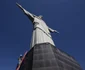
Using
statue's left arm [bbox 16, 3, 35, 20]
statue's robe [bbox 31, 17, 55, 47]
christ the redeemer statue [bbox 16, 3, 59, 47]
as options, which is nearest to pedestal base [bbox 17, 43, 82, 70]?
statue's robe [bbox 31, 17, 55, 47]

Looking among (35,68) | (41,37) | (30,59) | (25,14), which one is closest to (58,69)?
(35,68)

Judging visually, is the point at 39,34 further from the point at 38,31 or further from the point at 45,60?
the point at 45,60

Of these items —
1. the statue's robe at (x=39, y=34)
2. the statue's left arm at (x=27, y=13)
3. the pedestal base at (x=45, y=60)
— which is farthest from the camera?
the statue's left arm at (x=27, y=13)

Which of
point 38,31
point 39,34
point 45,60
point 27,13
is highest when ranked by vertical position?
point 27,13

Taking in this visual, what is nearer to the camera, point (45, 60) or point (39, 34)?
point (45, 60)

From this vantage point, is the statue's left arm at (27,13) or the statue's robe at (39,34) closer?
the statue's robe at (39,34)

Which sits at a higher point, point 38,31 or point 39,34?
point 38,31

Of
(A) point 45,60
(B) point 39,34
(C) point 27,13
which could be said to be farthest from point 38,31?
(A) point 45,60

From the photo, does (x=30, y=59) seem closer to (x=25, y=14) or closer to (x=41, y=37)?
(x=41, y=37)

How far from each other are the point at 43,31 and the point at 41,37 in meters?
1.81

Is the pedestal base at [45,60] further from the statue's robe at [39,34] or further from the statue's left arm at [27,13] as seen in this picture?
the statue's left arm at [27,13]

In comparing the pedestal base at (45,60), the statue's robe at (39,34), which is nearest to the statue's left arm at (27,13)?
the statue's robe at (39,34)

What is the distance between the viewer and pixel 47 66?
15289 mm

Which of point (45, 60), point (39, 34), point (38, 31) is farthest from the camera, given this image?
point (38, 31)
